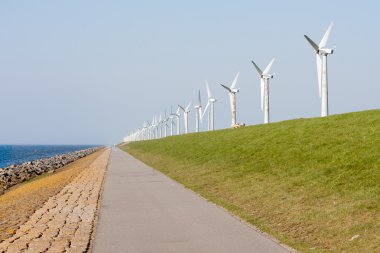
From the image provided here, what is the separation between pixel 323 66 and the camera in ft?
143

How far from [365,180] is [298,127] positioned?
665 inches

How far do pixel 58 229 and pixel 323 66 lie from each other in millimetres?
33999

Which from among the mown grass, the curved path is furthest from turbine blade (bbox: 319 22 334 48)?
the curved path

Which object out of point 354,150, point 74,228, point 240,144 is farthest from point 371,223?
point 240,144

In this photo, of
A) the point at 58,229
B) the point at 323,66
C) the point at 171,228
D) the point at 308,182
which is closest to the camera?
the point at 171,228

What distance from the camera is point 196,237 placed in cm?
1215

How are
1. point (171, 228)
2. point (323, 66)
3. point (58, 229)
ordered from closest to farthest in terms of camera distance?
point (171, 228)
point (58, 229)
point (323, 66)

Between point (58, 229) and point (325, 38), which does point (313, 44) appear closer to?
point (325, 38)

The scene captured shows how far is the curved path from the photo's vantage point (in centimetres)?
1115

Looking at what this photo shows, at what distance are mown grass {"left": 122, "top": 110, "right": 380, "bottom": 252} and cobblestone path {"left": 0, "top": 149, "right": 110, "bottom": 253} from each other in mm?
4487

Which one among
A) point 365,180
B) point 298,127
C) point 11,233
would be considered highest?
point 298,127

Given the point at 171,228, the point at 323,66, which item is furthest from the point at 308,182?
the point at 323,66

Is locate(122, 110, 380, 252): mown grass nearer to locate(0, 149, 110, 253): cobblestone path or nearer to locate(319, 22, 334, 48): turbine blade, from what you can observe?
locate(0, 149, 110, 253): cobblestone path

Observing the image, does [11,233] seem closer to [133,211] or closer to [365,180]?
[133,211]
